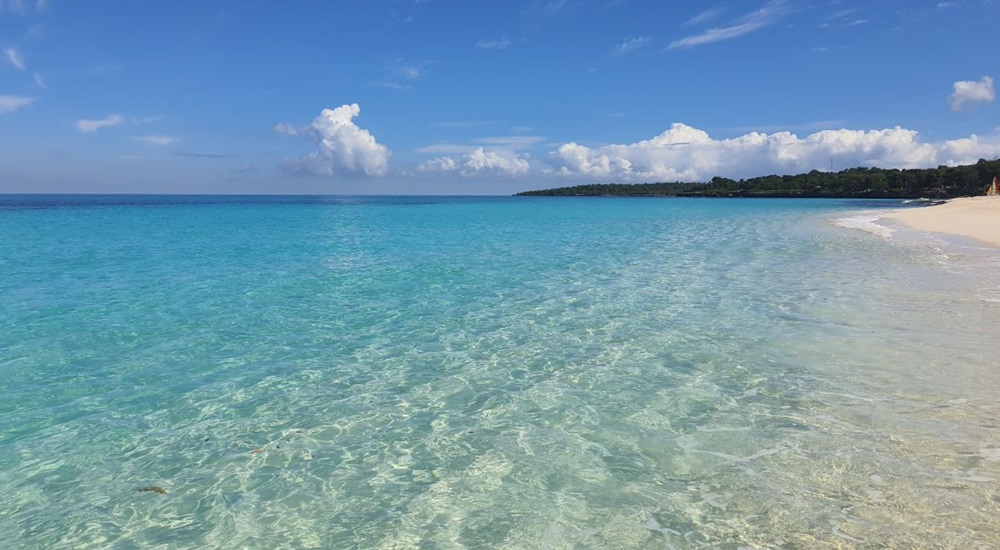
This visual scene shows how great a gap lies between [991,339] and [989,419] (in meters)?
3.90

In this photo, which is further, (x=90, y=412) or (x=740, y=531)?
(x=90, y=412)

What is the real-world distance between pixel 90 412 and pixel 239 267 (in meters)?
13.7

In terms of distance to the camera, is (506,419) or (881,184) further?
(881,184)

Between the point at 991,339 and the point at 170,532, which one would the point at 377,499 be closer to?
the point at 170,532

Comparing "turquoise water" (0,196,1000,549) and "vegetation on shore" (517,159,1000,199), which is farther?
"vegetation on shore" (517,159,1000,199)

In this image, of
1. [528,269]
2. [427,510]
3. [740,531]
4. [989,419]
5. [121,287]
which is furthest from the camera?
[528,269]

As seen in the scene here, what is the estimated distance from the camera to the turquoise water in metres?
4.32

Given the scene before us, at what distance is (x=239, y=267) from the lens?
19.5 meters

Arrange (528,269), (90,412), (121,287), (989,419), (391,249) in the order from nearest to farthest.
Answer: (989,419), (90,412), (121,287), (528,269), (391,249)

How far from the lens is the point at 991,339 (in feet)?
28.7

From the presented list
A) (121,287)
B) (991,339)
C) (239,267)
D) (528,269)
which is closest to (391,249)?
(239,267)

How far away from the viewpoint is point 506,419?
20.6ft

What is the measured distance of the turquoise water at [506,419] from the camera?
170 inches

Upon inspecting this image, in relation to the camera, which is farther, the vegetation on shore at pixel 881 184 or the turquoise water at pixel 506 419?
the vegetation on shore at pixel 881 184
